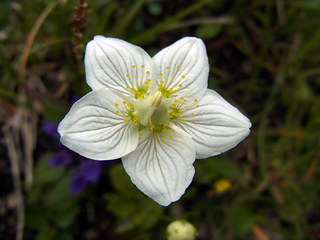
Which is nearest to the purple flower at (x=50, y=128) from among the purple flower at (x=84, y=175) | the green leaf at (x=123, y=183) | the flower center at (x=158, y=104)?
the purple flower at (x=84, y=175)

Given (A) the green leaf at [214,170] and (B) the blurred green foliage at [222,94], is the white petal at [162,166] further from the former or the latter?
(A) the green leaf at [214,170]

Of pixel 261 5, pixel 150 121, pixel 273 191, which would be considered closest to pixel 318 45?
pixel 261 5

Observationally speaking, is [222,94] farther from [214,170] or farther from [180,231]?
[180,231]

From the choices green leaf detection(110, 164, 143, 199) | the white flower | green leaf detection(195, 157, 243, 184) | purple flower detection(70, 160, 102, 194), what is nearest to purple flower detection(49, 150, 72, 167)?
purple flower detection(70, 160, 102, 194)

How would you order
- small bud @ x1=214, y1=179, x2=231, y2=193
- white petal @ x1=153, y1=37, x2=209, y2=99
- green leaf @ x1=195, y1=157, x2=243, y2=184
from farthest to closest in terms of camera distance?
small bud @ x1=214, y1=179, x2=231, y2=193 < green leaf @ x1=195, y1=157, x2=243, y2=184 < white petal @ x1=153, y1=37, x2=209, y2=99

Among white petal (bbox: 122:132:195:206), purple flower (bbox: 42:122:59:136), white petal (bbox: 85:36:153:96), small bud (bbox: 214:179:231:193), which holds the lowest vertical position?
small bud (bbox: 214:179:231:193)

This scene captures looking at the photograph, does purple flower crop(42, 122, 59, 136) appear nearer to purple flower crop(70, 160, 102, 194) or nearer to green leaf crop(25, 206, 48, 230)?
purple flower crop(70, 160, 102, 194)
